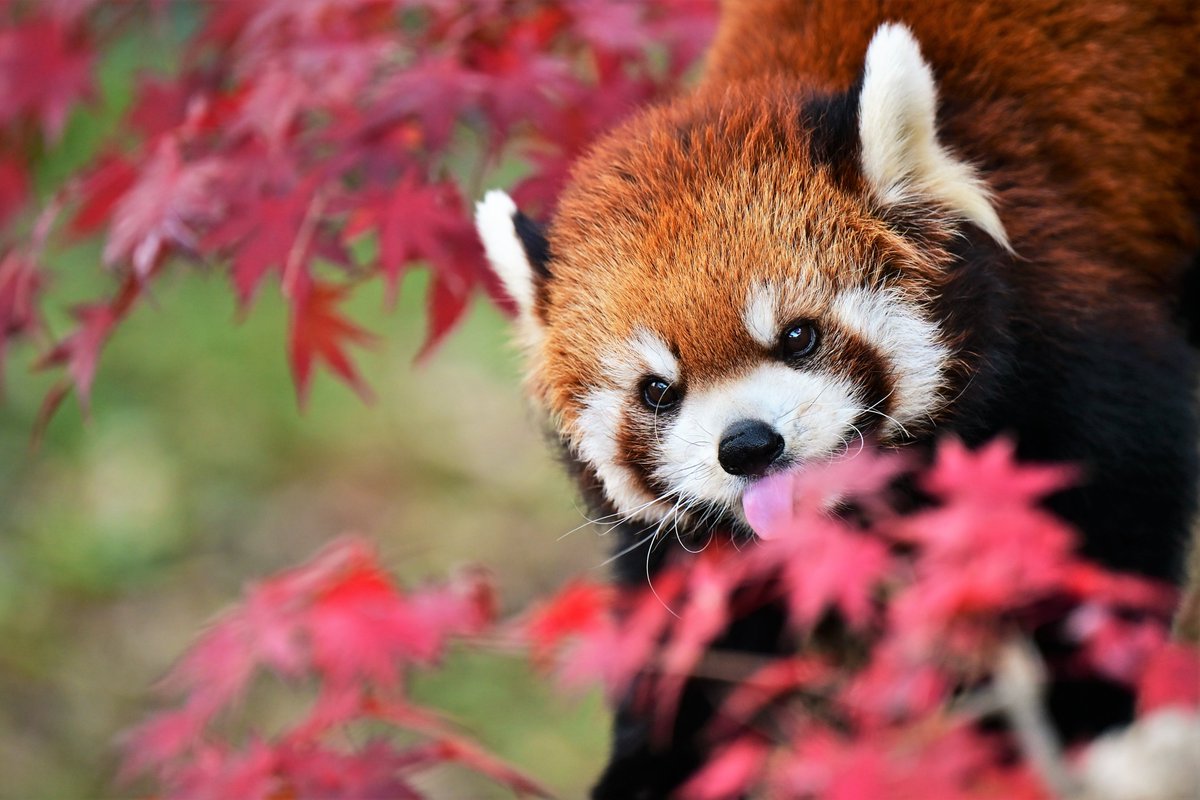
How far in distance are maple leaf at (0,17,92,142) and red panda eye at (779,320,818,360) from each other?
1.56 metres

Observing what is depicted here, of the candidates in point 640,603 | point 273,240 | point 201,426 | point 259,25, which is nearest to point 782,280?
point 640,603

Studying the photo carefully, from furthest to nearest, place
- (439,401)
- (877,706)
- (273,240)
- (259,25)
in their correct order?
(439,401)
(259,25)
(273,240)
(877,706)

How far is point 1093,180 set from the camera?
235 cm

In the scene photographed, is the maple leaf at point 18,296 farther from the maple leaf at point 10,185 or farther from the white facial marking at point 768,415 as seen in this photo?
the white facial marking at point 768,415

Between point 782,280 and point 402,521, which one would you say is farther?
point 402,521

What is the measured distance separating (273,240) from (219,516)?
274 cm

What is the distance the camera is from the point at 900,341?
2.00 meters

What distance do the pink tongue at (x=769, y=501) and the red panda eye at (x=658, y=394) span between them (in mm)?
184

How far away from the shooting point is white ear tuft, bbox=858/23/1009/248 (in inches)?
76.0

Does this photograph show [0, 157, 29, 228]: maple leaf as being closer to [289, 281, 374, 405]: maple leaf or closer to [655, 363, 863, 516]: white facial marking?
[289, 281, 374, 405]: maple leaf

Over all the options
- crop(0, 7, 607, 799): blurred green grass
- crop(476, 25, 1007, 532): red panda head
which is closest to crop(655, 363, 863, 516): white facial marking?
crop(476, 25, 1007, 532): red panda head

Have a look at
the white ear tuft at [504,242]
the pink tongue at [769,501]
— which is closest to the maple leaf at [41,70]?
the white ear tuft at [504,242]

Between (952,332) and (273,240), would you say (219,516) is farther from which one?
(952,332)

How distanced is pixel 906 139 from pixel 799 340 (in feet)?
1.16
